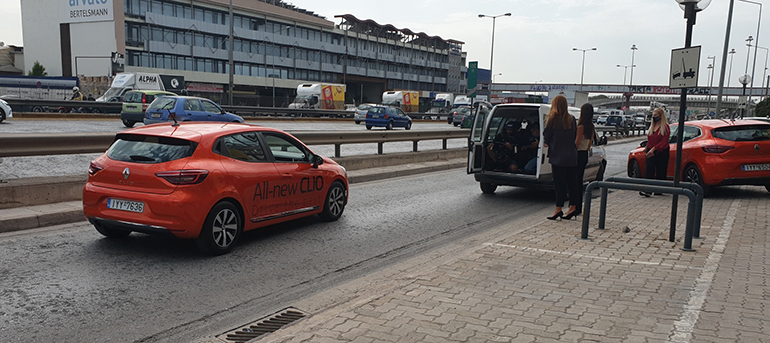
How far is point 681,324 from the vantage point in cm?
435

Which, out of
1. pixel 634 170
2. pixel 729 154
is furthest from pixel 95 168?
pixel 634 170

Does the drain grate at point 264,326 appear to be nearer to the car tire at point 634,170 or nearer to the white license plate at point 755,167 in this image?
the white license plate at point 755,167

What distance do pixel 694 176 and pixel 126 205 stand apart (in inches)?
394

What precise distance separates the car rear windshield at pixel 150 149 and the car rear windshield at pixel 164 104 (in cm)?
1449

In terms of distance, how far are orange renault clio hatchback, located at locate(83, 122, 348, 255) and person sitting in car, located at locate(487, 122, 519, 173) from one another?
5.22 meters

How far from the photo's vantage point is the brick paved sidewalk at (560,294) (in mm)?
4195

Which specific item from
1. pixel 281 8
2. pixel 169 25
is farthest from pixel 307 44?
pixel 169 25

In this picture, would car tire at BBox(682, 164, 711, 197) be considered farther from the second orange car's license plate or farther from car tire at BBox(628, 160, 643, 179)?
car tire at BBox(628, 160, 643, 179)

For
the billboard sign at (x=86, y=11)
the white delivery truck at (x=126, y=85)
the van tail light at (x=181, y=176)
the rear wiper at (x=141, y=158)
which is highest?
the billboard sign at (x=86, y=11)

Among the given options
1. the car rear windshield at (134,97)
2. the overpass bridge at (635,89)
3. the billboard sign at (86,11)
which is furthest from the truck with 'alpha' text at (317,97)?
the overpass bridge at (635,89)

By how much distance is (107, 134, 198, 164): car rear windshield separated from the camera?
254 inches

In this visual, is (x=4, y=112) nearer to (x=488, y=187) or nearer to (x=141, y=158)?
(x=488, y=187)

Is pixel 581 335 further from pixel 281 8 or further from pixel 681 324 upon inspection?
pixel 281 8

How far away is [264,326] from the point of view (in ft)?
15.0
